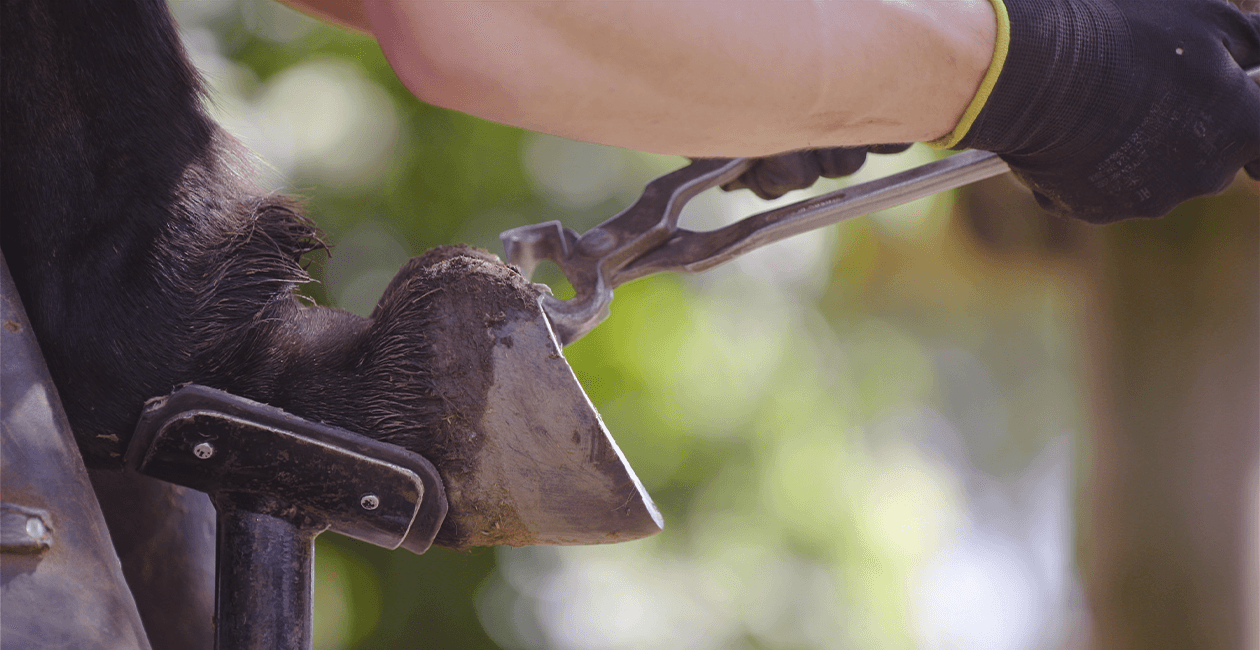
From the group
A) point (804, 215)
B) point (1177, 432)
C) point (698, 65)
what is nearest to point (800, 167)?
point (804, 215)

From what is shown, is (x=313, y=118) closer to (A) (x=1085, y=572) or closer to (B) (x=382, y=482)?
(A) (x=1085, y=572)

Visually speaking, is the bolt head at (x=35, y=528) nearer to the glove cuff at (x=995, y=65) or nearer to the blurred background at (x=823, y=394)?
the glove cuff at (x=995, y=65)

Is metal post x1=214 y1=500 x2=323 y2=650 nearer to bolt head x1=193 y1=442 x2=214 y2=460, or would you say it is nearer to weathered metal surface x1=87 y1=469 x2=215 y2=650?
bolt head x1=193 y1=442 x2=214 y2=460

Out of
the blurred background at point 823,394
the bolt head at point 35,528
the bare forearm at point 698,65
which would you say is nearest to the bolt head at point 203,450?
the bolt head at point 35,528

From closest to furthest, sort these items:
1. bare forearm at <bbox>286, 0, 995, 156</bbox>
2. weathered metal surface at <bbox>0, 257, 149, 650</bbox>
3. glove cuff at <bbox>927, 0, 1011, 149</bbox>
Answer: weathered metal surface at <bbox>0, 257, 149, 650</bbox> < bare forearm at <bbox>286, 0, 995, 156</bbox> < glove cuff at <bbox>927, 0, 1011, 149</bbox>

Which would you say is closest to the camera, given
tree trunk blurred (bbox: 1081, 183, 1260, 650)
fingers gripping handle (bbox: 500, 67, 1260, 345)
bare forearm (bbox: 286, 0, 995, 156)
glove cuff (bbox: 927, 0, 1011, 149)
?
bare forearm (bbox: 286, 0, 995, 156)

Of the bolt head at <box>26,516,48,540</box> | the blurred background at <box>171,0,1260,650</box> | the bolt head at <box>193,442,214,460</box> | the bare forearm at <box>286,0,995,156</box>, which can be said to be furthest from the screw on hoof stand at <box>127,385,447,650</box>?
the blurred background at <box>171,0,1260,650</box>

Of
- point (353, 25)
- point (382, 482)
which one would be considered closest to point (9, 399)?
point (382, 482)
